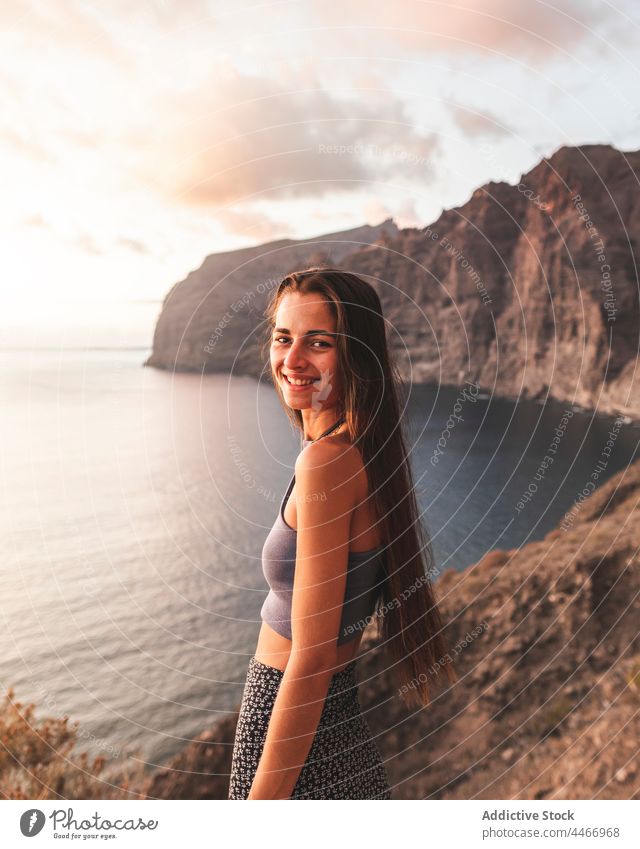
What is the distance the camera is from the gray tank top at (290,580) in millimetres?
1086

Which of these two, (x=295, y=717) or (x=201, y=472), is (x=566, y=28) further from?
(x=201, y=472)

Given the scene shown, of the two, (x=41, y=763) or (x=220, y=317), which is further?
(x=220, y=317)

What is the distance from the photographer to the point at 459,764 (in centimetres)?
316

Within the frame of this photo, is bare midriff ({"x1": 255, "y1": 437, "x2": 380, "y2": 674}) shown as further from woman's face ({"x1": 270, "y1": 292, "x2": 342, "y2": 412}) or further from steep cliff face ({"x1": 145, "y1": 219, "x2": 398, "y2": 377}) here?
steep cliff face ({"x1": 145, "y1": 219, "x2": 398, "y2": 377})

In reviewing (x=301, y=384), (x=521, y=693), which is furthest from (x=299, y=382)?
(x=521, y=693)

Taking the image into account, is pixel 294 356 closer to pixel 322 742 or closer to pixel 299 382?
pixel 299 382

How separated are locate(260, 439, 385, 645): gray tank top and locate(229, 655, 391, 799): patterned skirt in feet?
0.37

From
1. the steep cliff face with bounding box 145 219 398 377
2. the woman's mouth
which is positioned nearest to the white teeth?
the woman's mouth

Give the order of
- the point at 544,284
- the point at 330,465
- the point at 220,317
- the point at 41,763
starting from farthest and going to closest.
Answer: the point at 544,284
the point at 220,317
the point at 41,763
the point at 330,465

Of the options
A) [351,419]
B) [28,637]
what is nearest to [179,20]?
[351,419]

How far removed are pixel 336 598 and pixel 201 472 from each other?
16723 mm

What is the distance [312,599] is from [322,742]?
0.38m

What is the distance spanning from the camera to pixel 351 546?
3.67 ft

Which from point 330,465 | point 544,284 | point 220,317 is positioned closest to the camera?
point 330,465
